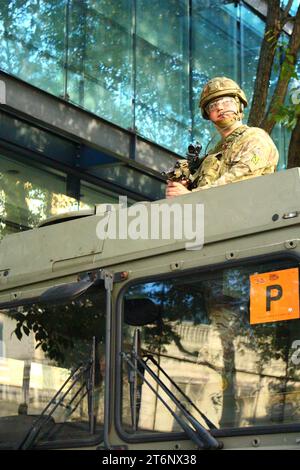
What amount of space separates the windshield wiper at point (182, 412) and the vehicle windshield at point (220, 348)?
14 millimetres

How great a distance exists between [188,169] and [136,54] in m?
9.22

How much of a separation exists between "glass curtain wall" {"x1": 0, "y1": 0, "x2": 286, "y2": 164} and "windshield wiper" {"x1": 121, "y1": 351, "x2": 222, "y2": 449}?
855cm

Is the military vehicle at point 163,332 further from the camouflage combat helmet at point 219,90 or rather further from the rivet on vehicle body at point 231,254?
the camouflage combat helmet at point 219,90

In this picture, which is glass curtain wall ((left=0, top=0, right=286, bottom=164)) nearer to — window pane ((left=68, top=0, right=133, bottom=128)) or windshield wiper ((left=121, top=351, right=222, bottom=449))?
window pane ((left=68, top=0, right=133, bottom=128))

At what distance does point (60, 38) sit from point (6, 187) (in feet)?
6.86

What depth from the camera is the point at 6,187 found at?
13555 mm

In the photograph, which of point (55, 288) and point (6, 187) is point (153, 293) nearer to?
point (55, 288)

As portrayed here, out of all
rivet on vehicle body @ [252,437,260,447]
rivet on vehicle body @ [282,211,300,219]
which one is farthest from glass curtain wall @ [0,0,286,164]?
rivet on vehicle body @ [252,437,260,447]

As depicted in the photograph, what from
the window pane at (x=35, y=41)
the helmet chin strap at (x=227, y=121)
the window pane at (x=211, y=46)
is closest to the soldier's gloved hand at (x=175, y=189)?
the helmet chin strap at (x=227, y=121)

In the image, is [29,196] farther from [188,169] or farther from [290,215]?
[290,215]

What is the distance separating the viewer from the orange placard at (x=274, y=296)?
14.6 ft

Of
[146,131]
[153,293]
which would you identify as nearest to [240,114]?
[153,293]

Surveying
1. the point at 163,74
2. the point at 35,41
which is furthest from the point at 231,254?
the point at 163,74

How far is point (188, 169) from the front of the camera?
607cm
